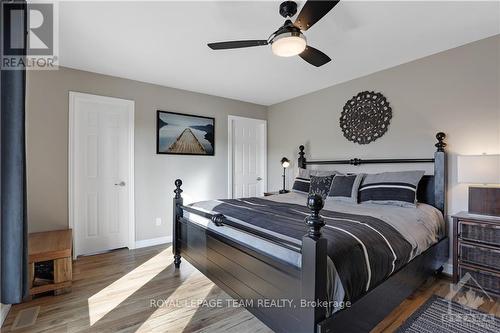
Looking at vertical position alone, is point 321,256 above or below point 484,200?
below

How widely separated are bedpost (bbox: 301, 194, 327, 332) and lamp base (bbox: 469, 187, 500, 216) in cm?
210

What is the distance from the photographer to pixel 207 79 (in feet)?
12.0

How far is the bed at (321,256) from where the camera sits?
1.35 m

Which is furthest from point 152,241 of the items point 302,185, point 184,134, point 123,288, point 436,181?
point 436,181

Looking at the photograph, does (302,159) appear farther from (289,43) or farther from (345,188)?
(289,43)

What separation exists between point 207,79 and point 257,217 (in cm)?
242

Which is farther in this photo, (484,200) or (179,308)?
(484,200)

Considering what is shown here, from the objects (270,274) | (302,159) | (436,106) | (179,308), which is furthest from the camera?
(302,159)

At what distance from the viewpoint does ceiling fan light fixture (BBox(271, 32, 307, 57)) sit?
1.82 m

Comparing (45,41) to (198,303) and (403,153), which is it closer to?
(198,303)

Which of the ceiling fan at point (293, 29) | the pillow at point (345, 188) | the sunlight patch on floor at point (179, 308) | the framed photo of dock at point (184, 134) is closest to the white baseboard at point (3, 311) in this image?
the sunlight patch on floor at point (179, 308)

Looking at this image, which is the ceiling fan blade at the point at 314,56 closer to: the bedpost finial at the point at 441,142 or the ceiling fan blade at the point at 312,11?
the ceiling fan blade at the point at 312,11

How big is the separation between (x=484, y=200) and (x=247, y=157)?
11.5 ft

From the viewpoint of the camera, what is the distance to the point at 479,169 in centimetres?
227
